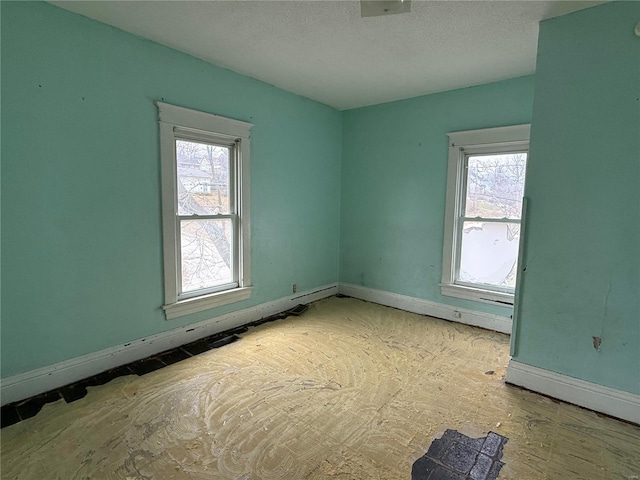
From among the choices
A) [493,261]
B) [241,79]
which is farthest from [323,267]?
[241,79]

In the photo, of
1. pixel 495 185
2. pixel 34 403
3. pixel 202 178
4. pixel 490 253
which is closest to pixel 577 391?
pixel 490 253

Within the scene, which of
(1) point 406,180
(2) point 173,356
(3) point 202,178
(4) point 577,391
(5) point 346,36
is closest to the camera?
(4) point 577,391

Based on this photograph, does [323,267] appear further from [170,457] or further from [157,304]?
[170,457]

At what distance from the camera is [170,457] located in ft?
5.69

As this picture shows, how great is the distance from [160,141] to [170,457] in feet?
7.50

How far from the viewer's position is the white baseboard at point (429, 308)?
3496 mm

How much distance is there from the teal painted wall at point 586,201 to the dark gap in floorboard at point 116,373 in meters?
2.68

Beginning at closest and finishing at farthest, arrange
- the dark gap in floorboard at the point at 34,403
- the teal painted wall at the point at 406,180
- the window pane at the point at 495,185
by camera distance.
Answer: the dark gap in floorboard at the point at 34,403 < the window pane at the point at 495,185 < the teal painted wall at the point at 406,180

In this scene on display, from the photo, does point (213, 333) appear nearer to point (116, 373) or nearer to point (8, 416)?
point (116, 373)

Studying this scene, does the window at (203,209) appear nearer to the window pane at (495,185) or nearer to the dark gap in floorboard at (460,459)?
the dark gap in floorboard at (460,459)

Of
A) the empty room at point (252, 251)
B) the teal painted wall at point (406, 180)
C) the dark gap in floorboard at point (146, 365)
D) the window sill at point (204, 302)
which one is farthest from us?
the teal painted wall at point (406, 180)

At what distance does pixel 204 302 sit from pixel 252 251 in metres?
0.75

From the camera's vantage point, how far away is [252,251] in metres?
3.59

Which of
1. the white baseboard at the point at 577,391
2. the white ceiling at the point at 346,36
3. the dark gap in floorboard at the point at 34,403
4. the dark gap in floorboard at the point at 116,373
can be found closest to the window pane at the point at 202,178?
the white ceiling at the point at 346,36
